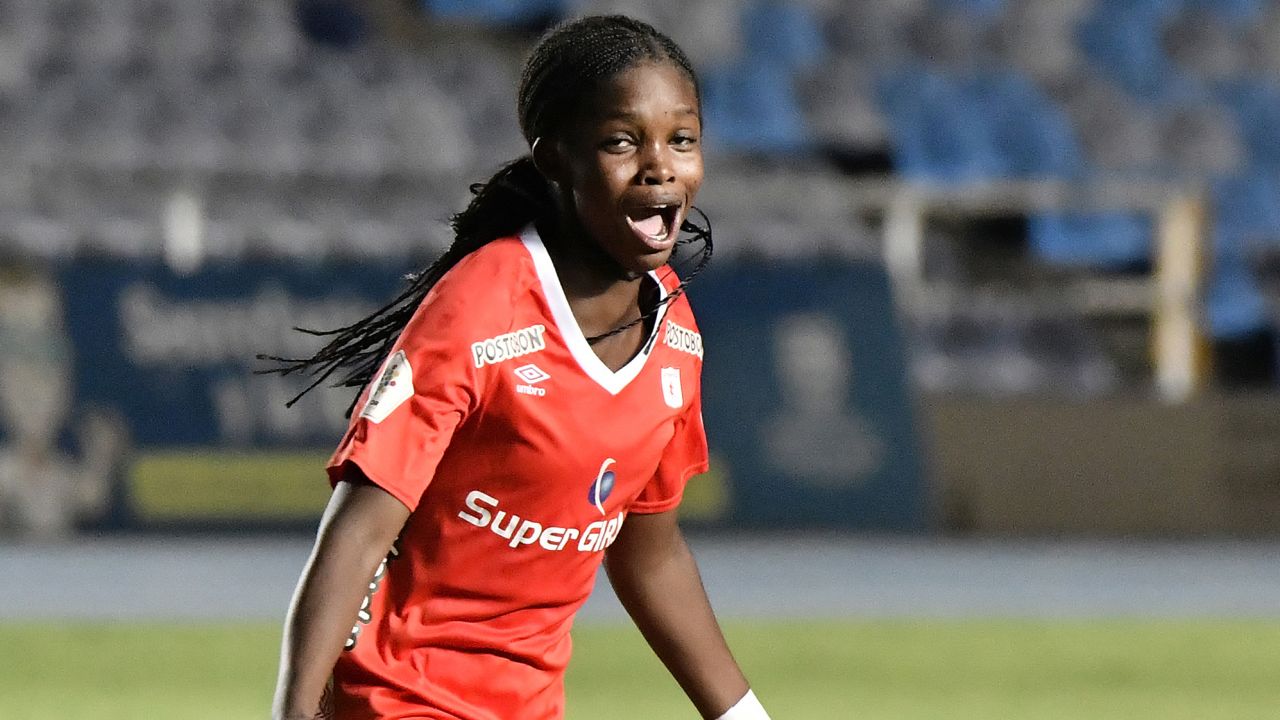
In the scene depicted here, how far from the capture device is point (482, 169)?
1493 cm

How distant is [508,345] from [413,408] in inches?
7.3

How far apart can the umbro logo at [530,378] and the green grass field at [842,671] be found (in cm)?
412

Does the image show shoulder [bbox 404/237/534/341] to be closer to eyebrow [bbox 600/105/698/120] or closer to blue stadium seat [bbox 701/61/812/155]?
eyebrow [bbox 600/105/698/120]

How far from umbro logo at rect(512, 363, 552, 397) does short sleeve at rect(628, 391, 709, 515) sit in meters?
0.41

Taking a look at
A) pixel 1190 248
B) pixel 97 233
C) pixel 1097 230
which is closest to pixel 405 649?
pixel 97 233

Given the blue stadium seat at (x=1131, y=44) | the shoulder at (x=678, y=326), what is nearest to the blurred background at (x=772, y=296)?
the blue stadium seat at (x=1131, y=44)

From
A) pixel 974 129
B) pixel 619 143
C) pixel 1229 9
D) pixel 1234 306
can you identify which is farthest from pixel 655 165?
pixel 1229 9

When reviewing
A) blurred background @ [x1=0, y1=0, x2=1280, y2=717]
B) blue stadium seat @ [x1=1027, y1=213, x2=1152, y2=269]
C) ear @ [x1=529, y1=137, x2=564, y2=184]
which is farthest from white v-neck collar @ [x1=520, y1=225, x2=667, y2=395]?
blue stadium seat @ [x1=1027, y1=213, x2=1152, y2=269]

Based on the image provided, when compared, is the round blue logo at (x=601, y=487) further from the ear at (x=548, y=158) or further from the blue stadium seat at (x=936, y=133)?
the blue stadium seat at (x=936, y=133)

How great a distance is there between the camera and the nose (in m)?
3.15

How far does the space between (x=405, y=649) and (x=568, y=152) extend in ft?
2.61

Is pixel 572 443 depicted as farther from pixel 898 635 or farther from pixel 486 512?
pixel 898 635

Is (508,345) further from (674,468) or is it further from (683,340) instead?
(674,468)

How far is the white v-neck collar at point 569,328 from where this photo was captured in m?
3.30
